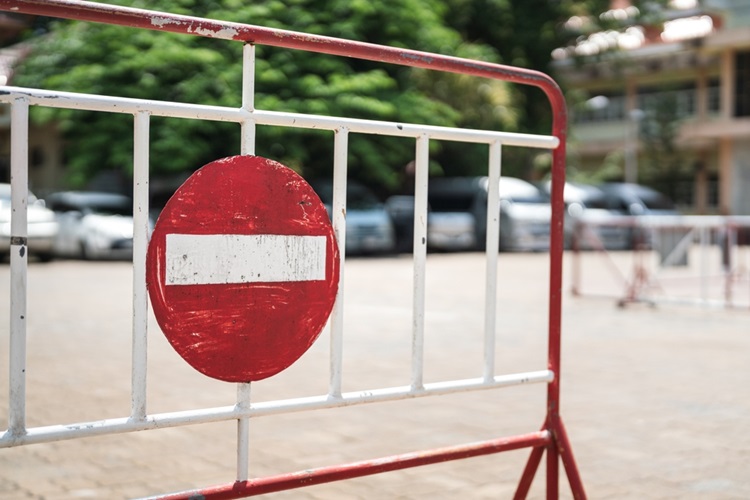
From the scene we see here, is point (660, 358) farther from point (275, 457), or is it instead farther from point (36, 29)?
point (36, 29)

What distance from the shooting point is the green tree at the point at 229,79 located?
896 inches

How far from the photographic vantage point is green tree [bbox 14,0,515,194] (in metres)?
22.8

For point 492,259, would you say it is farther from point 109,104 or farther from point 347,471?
point 109,104

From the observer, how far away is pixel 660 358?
25.0 ft

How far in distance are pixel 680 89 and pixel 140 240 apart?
40.3m

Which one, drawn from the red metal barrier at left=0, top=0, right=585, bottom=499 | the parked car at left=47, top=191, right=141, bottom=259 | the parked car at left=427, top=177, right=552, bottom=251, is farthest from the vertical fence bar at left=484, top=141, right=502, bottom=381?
the parked car at left=427, top=177, right=552, bottom=251

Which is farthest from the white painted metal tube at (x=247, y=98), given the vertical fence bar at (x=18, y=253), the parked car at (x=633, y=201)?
the parked car at (x=633, y=201)

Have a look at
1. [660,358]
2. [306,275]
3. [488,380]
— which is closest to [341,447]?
[488,380]

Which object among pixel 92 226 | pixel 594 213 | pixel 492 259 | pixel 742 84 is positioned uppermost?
pixel 742 84

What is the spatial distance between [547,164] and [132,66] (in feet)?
53.7

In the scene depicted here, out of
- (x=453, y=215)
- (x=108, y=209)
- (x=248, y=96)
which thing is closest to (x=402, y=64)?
(x=248, y=96)

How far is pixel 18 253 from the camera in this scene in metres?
2.36

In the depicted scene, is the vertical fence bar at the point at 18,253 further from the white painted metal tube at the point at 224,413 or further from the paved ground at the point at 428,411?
the paved ground at the point at 428,411

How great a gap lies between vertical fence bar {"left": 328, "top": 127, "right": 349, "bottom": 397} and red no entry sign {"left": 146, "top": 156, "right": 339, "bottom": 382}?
0.05m
